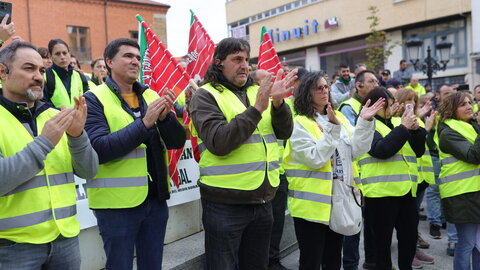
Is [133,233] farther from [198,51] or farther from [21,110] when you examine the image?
[198,51]

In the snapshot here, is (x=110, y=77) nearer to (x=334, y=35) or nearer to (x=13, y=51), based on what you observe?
(x=13, y=51)

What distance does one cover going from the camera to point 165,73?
4.00 meters

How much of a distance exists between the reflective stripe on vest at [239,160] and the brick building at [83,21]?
104ft

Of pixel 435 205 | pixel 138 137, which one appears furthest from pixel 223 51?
pixel 435 205

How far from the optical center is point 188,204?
4547mm

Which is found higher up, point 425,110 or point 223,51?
point 223,51

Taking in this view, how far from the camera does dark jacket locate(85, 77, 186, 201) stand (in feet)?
8.42

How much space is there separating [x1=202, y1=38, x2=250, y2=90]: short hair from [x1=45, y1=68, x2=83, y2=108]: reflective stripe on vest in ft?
7.54

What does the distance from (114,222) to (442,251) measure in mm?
4604

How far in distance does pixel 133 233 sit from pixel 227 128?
968mm

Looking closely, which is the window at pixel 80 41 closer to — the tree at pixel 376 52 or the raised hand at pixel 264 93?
the tree at pixel 376 52

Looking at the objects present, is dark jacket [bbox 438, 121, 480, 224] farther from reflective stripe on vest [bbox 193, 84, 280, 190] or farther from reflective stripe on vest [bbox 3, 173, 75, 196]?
reflective stripe on vest [bbox 3, 173, 75, 196]

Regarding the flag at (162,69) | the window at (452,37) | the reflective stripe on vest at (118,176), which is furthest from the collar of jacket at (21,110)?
the window at (452,37)

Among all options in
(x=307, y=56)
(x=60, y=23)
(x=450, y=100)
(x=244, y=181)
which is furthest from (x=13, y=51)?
(x=60, y=23)
